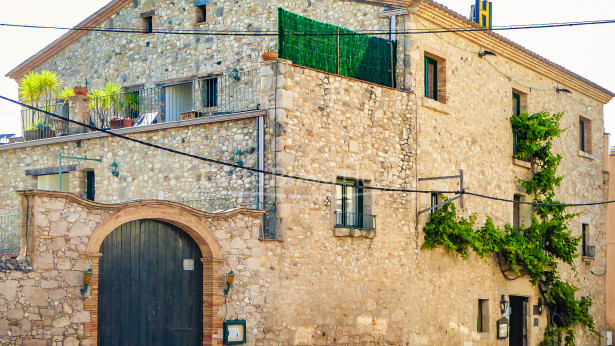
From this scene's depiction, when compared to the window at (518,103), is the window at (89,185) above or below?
below

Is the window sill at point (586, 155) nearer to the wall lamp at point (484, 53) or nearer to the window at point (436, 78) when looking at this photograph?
the wall lamp at point (484, 53)

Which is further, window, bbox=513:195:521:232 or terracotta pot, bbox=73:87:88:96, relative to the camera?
window, bbox=513:195:521:232

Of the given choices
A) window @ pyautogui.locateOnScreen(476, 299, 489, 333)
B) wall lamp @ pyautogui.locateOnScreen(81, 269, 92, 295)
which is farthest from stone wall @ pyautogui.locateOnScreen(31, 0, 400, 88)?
wall lamp @ pyautogui.locateOnScreen(81, 269, 92, 295)

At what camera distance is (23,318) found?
13734mm

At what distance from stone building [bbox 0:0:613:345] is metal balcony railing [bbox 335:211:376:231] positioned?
0.04 m

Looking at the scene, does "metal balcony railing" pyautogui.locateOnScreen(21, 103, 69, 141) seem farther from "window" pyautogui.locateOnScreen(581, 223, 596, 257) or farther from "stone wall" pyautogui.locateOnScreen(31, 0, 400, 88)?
"window" pyautogui.locateOnScreen(581, 223, 596, 257)

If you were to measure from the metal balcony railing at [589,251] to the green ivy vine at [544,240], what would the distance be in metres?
1.55

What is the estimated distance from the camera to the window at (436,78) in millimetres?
21859

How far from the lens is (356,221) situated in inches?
763

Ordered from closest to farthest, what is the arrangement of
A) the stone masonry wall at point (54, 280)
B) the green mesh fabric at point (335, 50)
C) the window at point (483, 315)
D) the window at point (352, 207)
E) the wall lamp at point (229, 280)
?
the stone masonry wall at point (54, 280)
the wall lamp at point (229, 280)
the green mesh fabric at point (335, 50)
the window at point (352, 207)
the window at point (483, 315)

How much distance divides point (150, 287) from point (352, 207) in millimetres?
5169

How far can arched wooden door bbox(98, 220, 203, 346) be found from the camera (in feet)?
50.0

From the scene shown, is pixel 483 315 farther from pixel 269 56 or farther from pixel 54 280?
pixel 54 280

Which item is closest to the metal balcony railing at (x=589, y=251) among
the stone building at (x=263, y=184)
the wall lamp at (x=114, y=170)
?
the stone building at (x=263, y=184)
